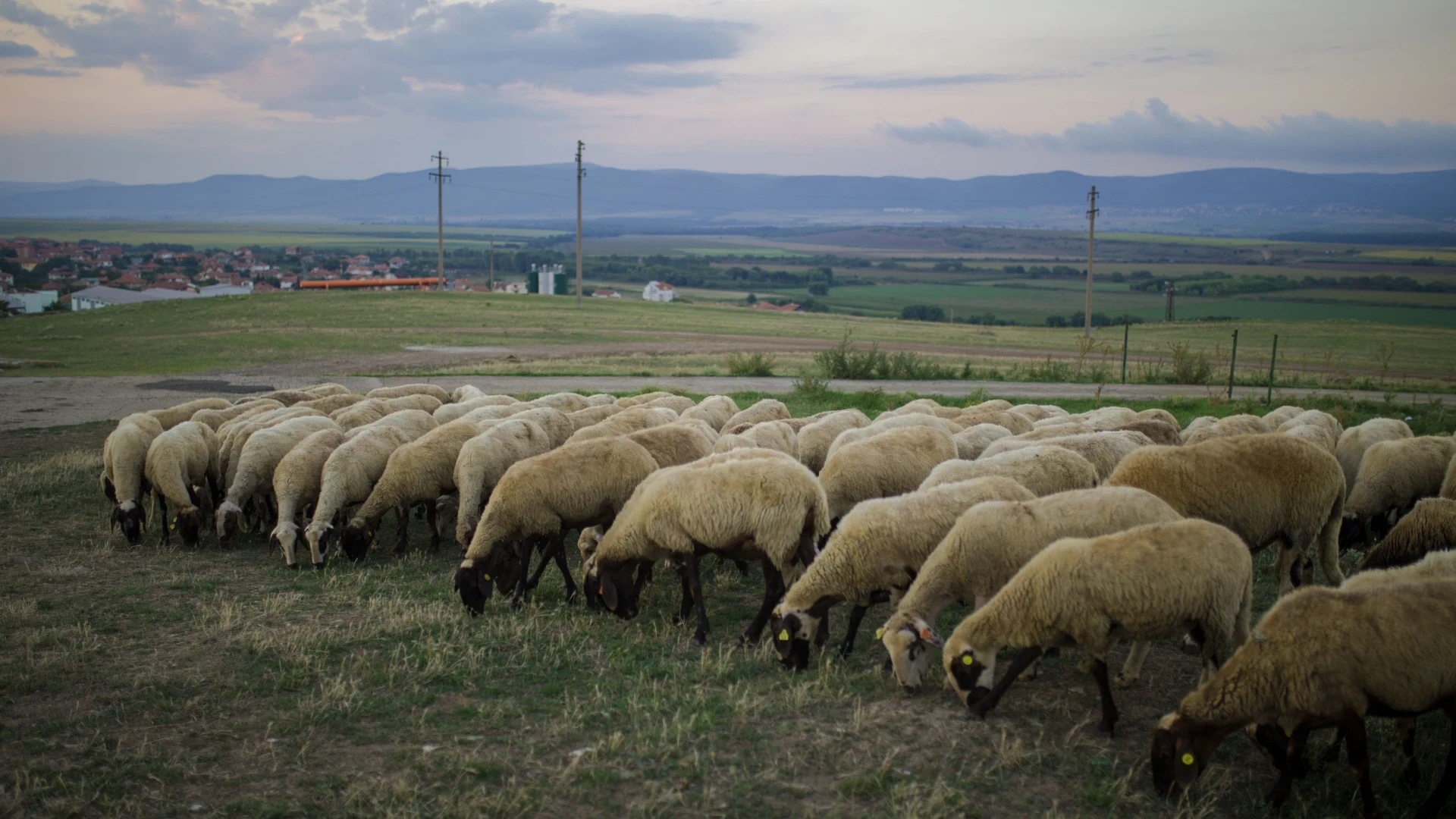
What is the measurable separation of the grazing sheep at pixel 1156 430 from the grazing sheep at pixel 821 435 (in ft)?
12.3

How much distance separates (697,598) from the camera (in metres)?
9.45

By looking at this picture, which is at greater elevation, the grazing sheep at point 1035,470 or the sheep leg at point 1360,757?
the grazing sheep at point 1035,470

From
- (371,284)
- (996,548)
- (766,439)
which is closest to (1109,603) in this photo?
(996,548)

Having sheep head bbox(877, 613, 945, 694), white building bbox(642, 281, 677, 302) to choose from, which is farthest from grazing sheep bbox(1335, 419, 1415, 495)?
white building bbox(642, 281, 677, 302)

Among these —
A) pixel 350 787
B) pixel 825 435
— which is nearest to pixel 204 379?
pixel 825 435

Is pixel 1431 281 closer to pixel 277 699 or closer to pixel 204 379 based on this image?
pixel 204 379

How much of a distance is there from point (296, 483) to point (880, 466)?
758 cm

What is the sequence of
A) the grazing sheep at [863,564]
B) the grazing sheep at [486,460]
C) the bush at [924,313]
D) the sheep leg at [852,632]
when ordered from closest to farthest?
1. the grazing sheep at [863,564]
2. the sheep leg at [852,632]
3. the grazing sheep at [486,460]
4. the bush at [924,313]

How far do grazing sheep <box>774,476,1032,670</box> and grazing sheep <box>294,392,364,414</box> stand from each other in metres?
11.0

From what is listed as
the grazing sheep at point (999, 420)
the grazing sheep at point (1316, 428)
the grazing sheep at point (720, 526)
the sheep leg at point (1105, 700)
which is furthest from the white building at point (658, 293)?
the sheep leg at point (1105, 700)

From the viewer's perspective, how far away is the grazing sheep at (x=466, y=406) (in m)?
16.0

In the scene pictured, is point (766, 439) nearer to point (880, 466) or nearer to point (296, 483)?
point (880, 466)

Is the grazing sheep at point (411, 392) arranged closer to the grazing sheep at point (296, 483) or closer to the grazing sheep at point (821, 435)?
the grazing sheep at point (296, 483)

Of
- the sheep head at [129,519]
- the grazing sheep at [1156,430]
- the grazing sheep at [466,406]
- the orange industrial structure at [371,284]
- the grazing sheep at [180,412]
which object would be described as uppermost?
the orange industrial structure at [371,284]
